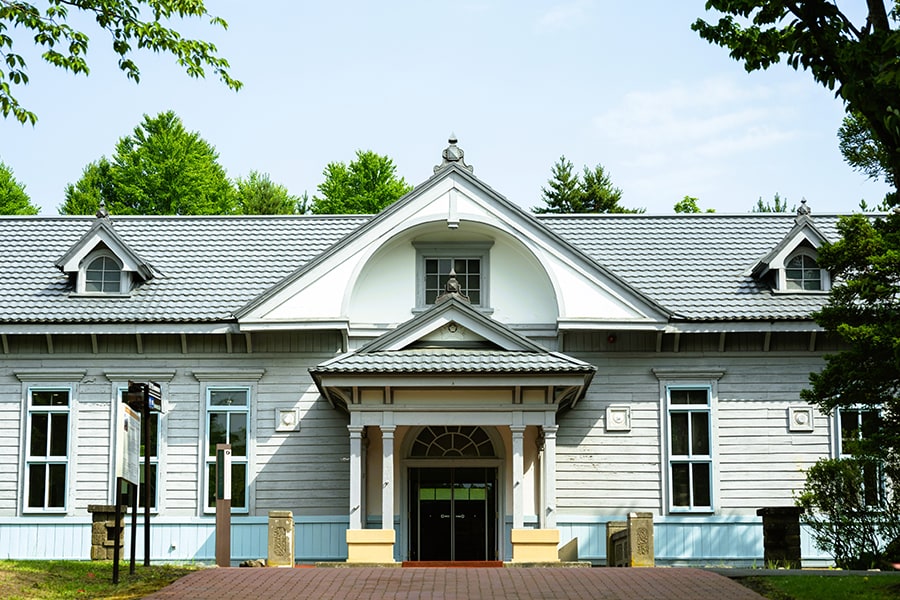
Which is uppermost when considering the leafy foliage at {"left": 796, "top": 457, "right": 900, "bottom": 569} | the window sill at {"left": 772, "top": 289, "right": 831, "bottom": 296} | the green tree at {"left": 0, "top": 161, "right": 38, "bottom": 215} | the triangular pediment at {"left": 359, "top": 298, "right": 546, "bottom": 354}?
the green tree at {"left": 0, "top": 161, "right": 38, "bottom": 215}

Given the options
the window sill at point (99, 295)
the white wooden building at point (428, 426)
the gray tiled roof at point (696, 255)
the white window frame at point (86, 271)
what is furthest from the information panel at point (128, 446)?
the gray tiled roof at point (696, 255)

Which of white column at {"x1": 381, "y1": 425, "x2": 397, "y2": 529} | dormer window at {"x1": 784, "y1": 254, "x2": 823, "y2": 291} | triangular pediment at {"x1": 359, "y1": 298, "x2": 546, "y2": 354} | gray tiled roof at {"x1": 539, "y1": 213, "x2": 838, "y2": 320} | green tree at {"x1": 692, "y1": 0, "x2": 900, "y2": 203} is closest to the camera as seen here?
green tree at {"x1": 692, "y1": 0, "x2": 900, "y2": 203}

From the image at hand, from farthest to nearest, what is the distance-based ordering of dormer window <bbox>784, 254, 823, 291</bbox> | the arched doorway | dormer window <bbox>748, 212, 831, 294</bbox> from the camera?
dormer window <bbox>784, 254, 823, 291</bbox> < dormer window <bbox>748, 212, 831, 294</bbox> < the arched doorway

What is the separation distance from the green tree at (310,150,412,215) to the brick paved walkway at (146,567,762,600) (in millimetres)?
38937

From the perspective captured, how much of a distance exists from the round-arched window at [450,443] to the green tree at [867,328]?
28.4ft

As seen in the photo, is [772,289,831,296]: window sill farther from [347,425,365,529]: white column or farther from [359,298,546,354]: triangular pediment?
[347,425,365,529]: white column

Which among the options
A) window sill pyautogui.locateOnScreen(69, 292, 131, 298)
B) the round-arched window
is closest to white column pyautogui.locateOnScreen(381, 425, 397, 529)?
the round-arched window

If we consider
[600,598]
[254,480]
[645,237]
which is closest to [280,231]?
[254,480]

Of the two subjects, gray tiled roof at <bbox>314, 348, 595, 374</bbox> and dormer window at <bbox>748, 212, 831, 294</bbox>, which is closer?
gray tiled roof at <bbox>314, 348, 595, 374</bbox>

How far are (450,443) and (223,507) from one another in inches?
227

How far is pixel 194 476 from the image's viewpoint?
24875 millimetres

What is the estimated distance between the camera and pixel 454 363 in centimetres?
2192

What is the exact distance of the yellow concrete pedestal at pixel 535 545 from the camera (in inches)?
818

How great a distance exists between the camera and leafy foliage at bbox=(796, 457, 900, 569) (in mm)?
19594
